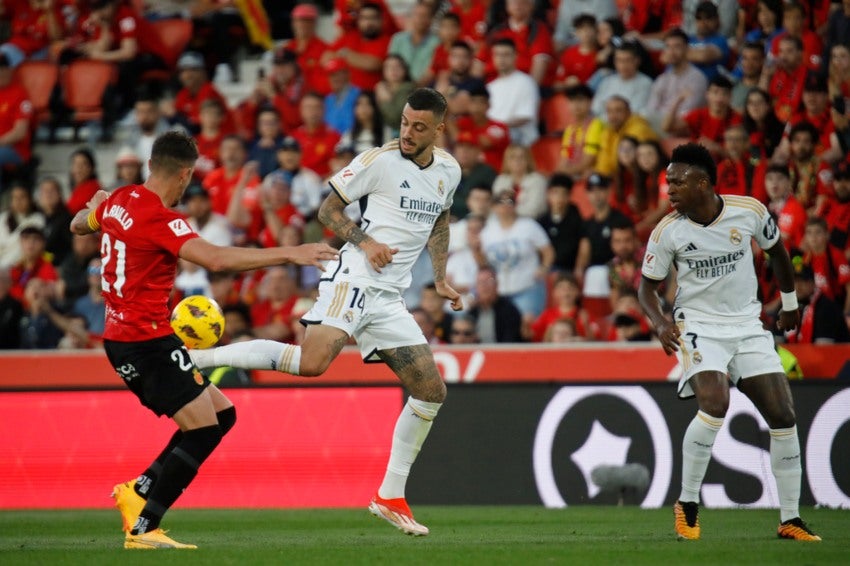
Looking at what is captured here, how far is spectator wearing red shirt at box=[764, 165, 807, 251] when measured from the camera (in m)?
14.2

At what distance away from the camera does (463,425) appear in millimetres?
12867

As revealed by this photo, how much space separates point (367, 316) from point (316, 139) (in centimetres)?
917

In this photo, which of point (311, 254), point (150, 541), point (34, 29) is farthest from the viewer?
point (34, 29)

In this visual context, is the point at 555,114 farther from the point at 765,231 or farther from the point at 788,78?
the point at 765,231

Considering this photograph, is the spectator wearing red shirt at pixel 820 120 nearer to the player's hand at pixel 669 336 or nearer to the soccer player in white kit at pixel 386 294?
the player's hand at pixel 669 336

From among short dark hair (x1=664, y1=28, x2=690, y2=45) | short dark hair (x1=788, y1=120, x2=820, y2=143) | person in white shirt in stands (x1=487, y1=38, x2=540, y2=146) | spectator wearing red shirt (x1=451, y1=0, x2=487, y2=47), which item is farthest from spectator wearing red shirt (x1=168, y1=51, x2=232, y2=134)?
short dark hair (x1=788, y1=120, x2=820, y2=143)

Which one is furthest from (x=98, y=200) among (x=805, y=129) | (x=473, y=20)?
(x=473, y=20)

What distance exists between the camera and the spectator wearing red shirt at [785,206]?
1420cm

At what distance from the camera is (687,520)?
881 centimetres

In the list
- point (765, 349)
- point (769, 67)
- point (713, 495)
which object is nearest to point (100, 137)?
point (769, 67)

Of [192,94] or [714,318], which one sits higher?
[192,94]

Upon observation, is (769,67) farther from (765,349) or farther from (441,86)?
(765,349)

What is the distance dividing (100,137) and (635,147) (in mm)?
8773

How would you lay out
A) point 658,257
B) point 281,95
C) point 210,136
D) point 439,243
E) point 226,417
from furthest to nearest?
point 281,95, point 210,136, point 439,243, point 658,257, point 226,417
